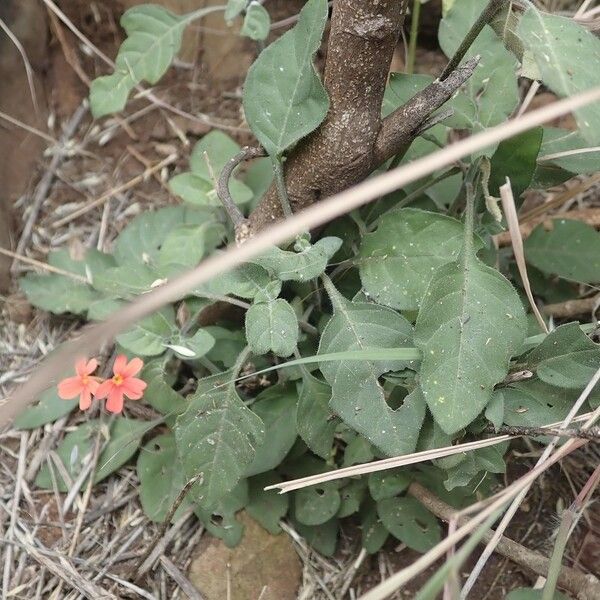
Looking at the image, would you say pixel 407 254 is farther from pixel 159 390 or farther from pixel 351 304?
pixel 159 390

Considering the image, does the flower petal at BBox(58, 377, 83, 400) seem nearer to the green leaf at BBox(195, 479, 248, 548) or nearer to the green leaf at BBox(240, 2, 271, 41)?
the green leaf at BBox(195, 479, 248, 548)

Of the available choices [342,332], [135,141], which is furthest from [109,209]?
[342,332]

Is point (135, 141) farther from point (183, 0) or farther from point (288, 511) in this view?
point (288, 511)

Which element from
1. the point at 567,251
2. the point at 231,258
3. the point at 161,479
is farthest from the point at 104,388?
the point at 567,251

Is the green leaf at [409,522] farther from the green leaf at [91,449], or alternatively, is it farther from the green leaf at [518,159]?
the green leaf at [518,159]

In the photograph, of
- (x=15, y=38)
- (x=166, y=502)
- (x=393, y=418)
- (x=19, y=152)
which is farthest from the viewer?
(x=19, y=152)

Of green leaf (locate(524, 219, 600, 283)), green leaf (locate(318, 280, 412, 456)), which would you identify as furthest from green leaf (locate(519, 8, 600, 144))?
green leaf (locate(524, 219, 600, 283))
